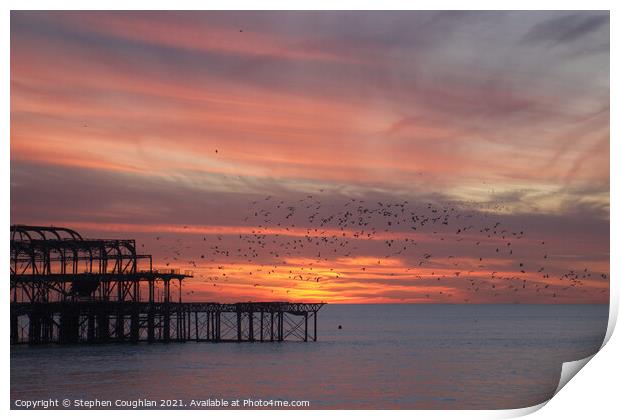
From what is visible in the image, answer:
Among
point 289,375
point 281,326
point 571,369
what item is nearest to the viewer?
point 571,369

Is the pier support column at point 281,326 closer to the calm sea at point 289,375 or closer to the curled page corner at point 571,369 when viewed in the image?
the calm sea at point 289,375

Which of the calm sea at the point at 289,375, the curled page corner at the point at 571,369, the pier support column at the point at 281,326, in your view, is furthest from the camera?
the pier support column at the point at 281,326

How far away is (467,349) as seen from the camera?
2906 inches

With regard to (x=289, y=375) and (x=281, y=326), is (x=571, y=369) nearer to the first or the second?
(x=289, y=375)

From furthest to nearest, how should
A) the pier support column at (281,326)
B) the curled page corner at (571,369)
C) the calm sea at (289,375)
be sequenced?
the pier support column at (281,326) < the calm sea at (289,375) < the curled page corner at (571,369)

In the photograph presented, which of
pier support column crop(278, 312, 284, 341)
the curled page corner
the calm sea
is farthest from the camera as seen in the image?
pier support column crop(278, 312, 284, 341)

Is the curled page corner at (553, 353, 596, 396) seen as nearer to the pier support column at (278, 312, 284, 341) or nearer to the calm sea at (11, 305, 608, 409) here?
the calm sea at (11, 305, 608, 409)

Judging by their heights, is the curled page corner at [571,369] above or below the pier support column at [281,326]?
above

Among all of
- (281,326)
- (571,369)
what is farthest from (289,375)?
(571,369)

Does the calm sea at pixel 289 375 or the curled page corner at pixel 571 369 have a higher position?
the curled page corner at pixel 571 369

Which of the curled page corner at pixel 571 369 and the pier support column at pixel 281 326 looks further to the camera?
the pier support column at pixel 281 326

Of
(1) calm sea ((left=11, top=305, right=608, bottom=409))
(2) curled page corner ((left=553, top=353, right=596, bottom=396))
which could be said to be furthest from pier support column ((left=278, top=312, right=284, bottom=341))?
(2) curled page corner ((left=553, top=353, right=596, bottom=396))

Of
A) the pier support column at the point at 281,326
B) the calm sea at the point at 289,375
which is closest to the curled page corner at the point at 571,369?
the calm sea at the point at 289,375

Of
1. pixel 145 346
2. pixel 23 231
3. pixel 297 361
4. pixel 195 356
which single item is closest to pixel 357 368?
pixel 297 361
